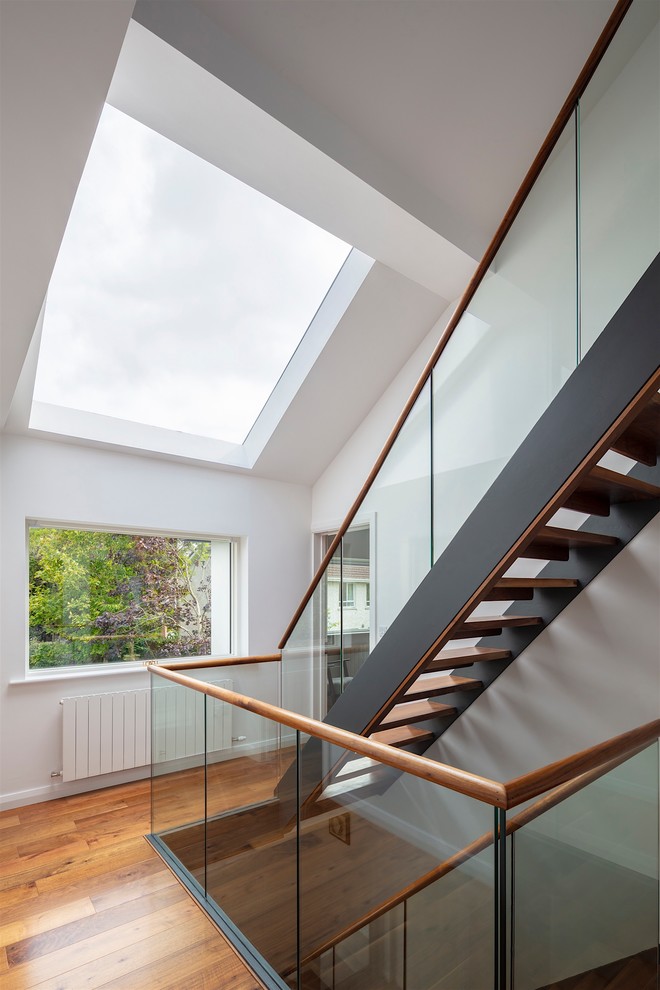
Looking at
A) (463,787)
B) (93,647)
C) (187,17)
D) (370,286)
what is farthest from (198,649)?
(187,17)

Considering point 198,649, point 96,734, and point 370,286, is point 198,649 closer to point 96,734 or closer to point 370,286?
point 96,734

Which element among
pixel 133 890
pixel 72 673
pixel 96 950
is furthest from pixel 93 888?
pixel 72 673

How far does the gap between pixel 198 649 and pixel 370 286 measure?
309cm

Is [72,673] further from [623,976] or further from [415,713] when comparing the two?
[623,976]

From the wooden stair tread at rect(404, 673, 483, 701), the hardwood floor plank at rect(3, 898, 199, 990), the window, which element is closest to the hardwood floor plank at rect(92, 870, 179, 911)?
the hardwood floor plank at rect(3, 898, 199, 990)

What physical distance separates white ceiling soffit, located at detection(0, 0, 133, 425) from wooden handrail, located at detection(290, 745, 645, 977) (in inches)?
86.3

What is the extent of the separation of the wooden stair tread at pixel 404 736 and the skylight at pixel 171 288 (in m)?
2.64

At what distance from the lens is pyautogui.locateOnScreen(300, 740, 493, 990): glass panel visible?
128 cm

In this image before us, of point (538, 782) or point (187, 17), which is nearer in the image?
point (538, 782)

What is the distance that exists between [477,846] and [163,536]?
11.8 ft

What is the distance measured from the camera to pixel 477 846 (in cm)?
125

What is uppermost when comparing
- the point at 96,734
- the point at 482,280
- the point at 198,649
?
the point at 482,280

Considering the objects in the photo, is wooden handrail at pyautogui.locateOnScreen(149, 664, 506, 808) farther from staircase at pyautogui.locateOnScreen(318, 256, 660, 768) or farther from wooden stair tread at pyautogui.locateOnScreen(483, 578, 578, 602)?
wooden stair tread at pyautogui.locateOnScreen(483, 578, 578, 602)

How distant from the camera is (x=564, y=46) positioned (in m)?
2.30
